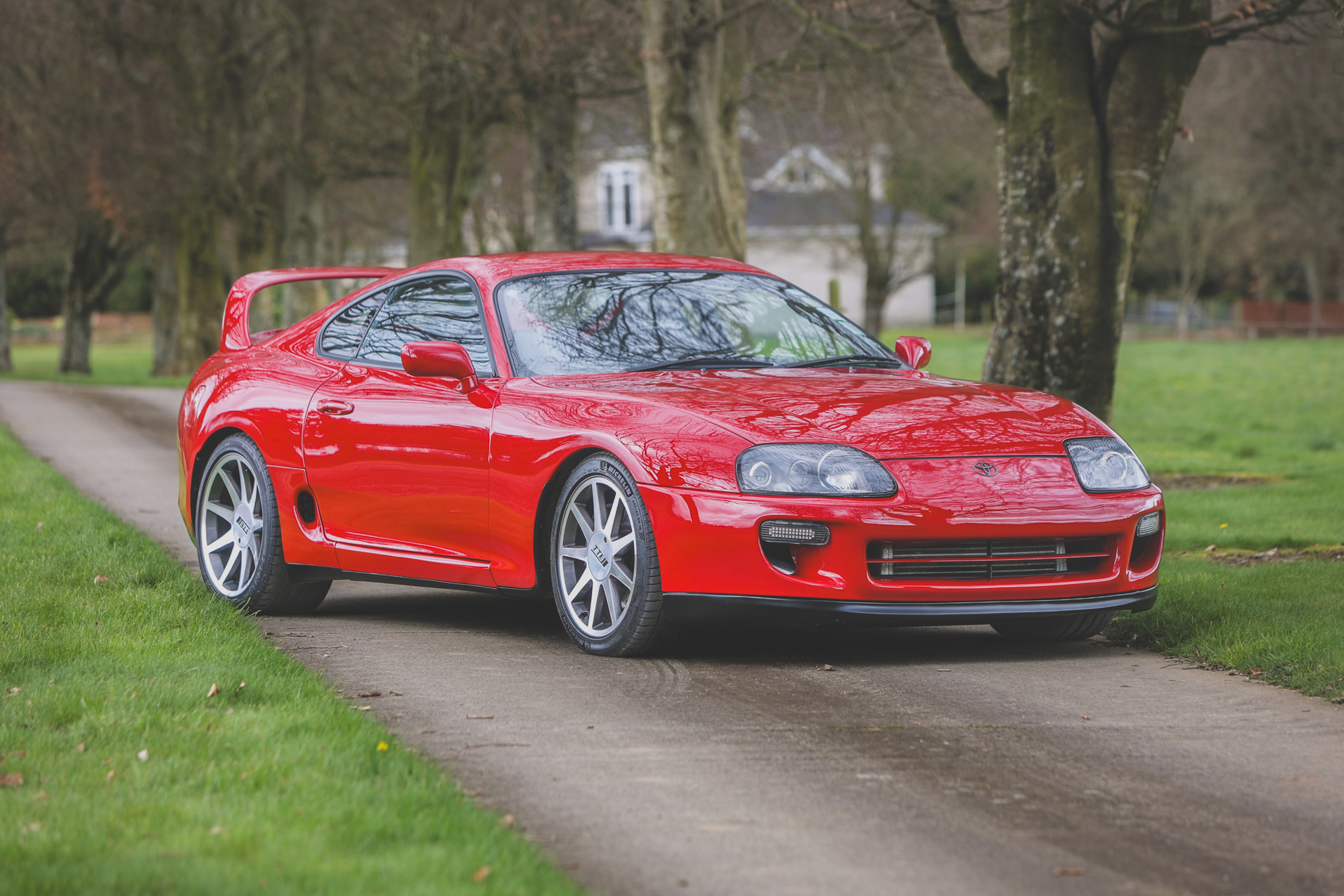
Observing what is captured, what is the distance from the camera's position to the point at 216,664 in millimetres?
5688

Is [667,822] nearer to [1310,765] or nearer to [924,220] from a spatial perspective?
[1310,765]

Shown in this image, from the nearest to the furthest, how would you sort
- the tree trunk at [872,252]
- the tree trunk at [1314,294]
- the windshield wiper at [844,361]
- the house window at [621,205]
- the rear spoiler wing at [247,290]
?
1. the windshield wiper at [844,361]
2. the rear spoiler wing at [247,290]
3. the tree trunk at [872,252]
4. the tree trunk at [1314,294]
5. the house window at [621,205]

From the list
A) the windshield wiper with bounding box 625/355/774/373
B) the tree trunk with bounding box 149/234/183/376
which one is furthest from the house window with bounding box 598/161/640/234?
the windshield wiper with bounding box 625/355/774/373

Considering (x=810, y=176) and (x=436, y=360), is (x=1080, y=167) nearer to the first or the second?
Result: (x=436, y=360)

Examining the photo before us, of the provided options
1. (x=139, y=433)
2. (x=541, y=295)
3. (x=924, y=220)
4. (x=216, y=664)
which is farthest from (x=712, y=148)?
(x=924, y=220)

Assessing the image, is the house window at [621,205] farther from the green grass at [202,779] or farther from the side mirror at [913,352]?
the green grass at [202,779]

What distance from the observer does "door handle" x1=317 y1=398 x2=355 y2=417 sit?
7156 millimetres

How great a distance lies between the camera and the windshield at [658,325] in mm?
6758

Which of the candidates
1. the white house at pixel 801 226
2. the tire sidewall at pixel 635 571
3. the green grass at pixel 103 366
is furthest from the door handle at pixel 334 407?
the green grass at pixel 103 366

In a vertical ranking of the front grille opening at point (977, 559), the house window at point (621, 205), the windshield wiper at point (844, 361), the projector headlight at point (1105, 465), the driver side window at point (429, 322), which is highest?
the driver side window at point (429, 322)

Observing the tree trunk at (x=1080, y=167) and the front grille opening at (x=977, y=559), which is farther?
the tree trunk at (x=1080, y=167)

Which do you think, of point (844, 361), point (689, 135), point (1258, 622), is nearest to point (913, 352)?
point (844, 361)

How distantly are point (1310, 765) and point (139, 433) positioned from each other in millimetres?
15002

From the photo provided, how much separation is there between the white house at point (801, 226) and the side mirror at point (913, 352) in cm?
2369
